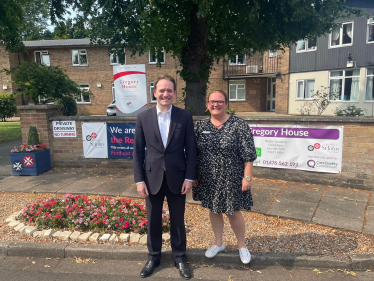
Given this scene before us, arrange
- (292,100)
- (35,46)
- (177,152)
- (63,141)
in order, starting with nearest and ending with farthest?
(177,152), (63,141), (292,100), (35,46)

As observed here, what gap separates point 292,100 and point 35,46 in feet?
78.9

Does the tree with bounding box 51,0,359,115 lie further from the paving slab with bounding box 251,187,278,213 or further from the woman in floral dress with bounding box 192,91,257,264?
the woman in floral dress with bounding box 192,91,257,264

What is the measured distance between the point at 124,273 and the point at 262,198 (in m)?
2.98

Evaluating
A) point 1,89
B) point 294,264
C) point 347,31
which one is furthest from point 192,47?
point 1,89

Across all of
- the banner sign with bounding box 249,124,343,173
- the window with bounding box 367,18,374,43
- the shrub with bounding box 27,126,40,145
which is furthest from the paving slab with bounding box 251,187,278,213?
the window with bounding box 367,18,374,43

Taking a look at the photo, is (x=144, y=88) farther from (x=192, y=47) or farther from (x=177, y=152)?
(x=177, y=152)

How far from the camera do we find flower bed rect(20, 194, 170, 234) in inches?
164

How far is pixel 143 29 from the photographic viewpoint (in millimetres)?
8977

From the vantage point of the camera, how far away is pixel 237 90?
92.0ft

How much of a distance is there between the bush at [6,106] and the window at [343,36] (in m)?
24.4

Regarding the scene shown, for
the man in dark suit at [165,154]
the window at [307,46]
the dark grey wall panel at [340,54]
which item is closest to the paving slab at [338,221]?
the man in dark suit at [165,154]

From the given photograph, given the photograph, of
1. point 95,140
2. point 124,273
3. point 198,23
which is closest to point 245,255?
point 124,273

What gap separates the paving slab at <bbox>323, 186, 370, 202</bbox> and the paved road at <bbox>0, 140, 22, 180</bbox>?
24.2 feet

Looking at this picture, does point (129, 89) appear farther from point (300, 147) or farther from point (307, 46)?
point (307, 46)
